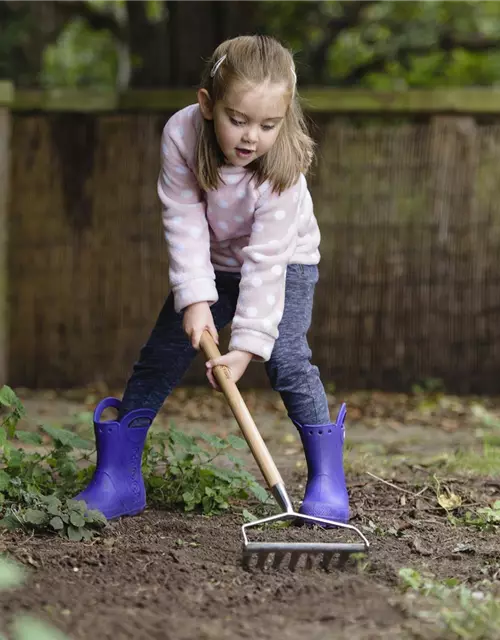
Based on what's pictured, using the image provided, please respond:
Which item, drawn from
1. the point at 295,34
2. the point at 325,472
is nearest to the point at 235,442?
the point at 325,472

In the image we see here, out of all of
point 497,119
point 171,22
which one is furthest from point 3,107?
point 497,119

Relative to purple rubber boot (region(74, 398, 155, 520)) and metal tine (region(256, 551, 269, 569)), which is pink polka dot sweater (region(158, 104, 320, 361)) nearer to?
purple rubber boot (region(74, 398, 155, 520))

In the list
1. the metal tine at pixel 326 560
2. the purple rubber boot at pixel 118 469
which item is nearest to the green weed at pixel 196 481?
the purple rubber boot at pixel 118 469

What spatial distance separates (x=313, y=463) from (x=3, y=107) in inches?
98.4

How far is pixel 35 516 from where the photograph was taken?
2889mm

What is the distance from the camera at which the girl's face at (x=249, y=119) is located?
281 cm

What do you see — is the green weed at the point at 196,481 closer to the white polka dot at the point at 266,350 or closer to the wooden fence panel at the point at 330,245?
the white polka dot at the point at 266,350

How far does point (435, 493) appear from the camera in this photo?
137 inches

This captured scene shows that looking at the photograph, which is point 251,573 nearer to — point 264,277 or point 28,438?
point 264,277

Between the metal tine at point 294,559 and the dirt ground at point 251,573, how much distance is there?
0.02 metres

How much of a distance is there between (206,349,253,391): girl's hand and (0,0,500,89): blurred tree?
321 cm

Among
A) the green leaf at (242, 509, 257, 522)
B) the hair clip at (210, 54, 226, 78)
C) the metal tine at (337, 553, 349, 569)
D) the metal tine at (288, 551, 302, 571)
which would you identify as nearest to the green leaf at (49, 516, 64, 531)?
the green leaf at (242, 509, 257, 522)

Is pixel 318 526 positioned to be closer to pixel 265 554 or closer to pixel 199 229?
pixel 265 554

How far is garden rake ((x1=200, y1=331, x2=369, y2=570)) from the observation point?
2.53 meters
